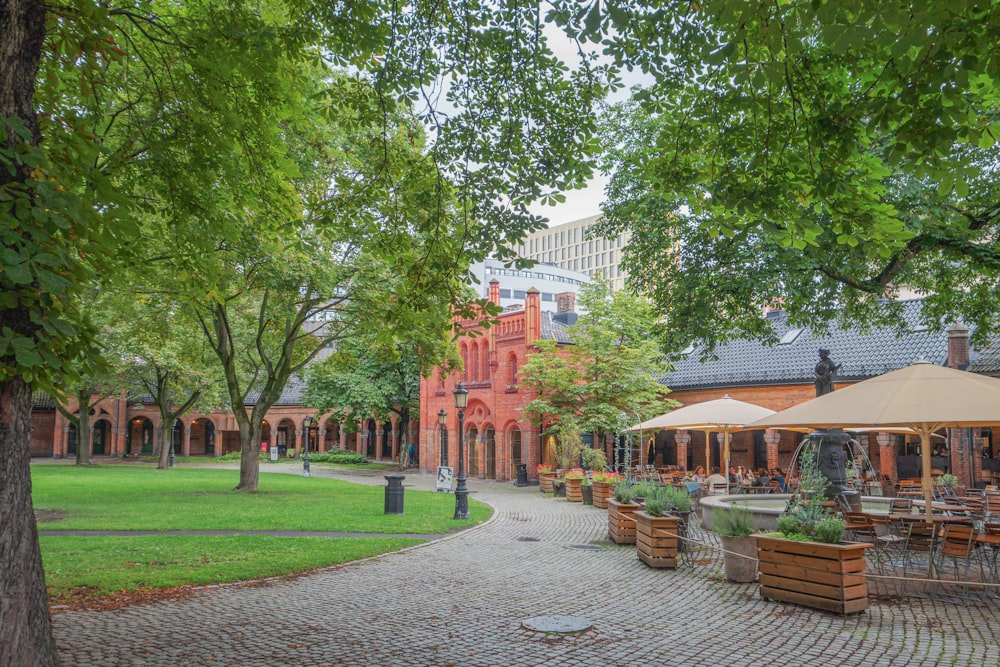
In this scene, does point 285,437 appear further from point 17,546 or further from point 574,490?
point 17,546

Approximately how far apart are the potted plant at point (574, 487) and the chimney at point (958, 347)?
13.0 meters

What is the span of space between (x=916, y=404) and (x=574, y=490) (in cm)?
1447

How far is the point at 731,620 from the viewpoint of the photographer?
7945mm

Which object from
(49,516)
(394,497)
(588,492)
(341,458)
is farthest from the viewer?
(341,458)

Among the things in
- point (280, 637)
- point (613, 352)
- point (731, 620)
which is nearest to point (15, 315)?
point (280, 637)

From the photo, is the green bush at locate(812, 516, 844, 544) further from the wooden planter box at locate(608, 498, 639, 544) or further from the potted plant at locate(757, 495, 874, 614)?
the wooden planter box at locate(608, 498, 639, 544)

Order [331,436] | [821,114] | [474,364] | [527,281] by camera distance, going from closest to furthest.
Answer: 1. [821,114]
2. [474,364]
3. [331,436]
4. [527,281]

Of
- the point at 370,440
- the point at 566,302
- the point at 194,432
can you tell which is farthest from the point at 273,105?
the point at 194,432

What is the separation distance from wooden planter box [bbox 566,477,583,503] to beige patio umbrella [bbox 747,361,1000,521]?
41.2 feet

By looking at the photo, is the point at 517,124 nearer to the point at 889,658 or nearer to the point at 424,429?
the point at 889,658

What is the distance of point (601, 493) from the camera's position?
2095cm

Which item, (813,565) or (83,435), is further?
(83,435)

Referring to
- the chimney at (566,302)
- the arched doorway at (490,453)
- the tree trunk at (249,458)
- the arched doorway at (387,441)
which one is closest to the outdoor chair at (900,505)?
the tree trunk at (249,458)

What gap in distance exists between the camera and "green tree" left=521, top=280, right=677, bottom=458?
27.0m
